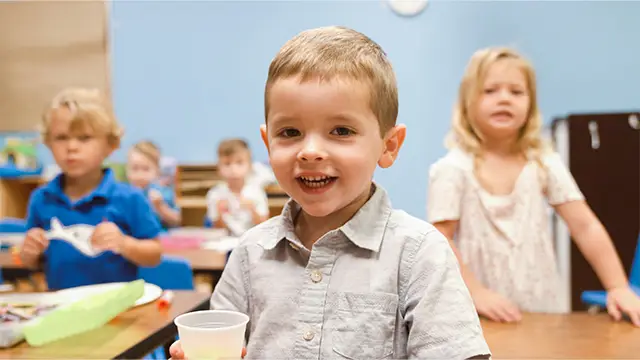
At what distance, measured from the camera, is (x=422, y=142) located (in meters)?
0.95

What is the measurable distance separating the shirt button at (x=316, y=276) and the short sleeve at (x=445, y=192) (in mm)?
403

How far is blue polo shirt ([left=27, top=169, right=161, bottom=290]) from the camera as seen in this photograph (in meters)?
1.40

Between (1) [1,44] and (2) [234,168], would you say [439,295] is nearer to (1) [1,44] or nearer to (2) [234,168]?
(2) [234,168]

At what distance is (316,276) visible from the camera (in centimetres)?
67

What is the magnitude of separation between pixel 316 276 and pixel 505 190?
57 cm

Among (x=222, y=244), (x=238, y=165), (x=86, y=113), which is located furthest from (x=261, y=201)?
(x=86, y=113)

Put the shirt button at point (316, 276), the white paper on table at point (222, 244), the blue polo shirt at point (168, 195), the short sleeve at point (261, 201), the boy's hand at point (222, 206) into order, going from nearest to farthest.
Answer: the shirt button at point (316, 276)
the white paper on table at point (222, 244)
the short sleeve at point (261, 201)
the boy's hand at point (222, 206)
the blue polo shirt at point (168, 195)

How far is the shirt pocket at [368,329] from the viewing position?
64 centimetres

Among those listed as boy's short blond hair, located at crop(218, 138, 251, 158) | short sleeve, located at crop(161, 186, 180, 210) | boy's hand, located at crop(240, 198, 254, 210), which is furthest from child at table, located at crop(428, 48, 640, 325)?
short sleeve, located at crop(161, 186, 180, 210)

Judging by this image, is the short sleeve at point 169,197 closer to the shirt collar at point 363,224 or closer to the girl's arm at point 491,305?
the girl's arm at point 491,305

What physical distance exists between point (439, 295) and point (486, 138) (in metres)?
0.57

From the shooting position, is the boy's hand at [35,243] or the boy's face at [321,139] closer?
the boy's face at [321,139]

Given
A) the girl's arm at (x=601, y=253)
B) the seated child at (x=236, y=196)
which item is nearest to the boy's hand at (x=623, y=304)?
the girl's arm at (x=601, y=253)

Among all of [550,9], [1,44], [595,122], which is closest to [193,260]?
[550,9]
